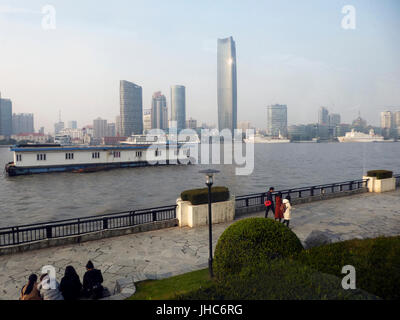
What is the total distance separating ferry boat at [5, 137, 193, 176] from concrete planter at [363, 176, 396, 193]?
1757 inches

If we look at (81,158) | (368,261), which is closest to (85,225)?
(368,261)

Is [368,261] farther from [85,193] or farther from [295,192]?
[85,193]

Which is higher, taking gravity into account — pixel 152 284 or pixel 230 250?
pixel 230 250

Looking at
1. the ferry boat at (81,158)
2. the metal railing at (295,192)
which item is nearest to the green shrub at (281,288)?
the metal railing at (295,192)

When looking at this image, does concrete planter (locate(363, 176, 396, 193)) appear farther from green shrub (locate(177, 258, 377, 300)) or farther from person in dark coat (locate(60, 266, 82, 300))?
person in dark coat (locate(60, 266, 82, 300))

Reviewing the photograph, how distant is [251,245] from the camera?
251 inches

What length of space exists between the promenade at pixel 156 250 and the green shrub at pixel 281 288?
14.4 feet

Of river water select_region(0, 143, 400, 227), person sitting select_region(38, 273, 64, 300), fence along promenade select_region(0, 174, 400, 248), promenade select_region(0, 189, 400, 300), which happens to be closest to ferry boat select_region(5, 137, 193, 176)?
river water select_region(0, 143, 400, 227)

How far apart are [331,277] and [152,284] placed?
497 centimetres

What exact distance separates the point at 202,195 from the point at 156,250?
13.0 ft

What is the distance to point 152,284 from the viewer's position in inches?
307

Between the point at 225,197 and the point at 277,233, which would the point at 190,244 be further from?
the point at 277,233

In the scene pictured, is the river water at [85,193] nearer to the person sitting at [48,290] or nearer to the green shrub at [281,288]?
the person sitting at [48,290]
